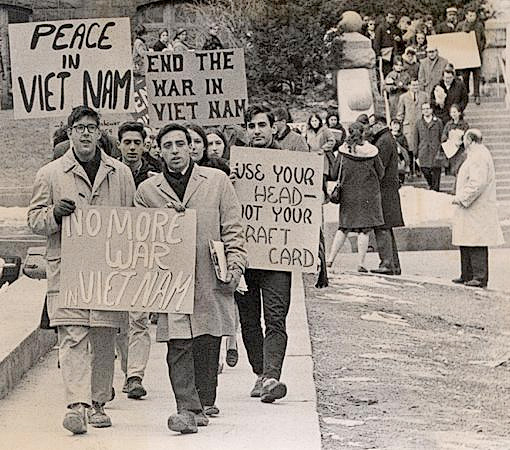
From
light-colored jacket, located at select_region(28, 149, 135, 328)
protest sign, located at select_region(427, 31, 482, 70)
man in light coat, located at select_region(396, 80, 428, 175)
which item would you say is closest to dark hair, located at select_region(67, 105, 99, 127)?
light-colored jacket, located at select_region(28, 149, 135, 328)

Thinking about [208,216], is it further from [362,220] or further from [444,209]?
[444,209]

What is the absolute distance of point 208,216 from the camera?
25.5 ft

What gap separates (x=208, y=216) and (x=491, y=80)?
19.6 m

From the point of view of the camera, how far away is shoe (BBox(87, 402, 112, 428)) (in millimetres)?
7934

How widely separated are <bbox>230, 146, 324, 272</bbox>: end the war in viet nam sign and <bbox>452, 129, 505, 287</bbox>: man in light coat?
5631 mm

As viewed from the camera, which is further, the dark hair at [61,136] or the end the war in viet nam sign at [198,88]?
the end the war in viet nam sign at [198,88]

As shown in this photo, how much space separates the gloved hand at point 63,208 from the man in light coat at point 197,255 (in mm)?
384

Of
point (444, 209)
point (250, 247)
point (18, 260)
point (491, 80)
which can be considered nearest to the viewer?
point (250, 247)

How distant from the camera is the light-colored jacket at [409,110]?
76.0 ft

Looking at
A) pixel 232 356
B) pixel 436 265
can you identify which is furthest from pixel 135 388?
pixel 436 265

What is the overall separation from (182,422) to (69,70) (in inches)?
129

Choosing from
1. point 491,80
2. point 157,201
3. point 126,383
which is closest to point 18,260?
point 126,383

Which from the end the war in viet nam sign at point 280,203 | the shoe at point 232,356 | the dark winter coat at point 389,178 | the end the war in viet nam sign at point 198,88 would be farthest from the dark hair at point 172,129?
the dark winter coat at point 389,178

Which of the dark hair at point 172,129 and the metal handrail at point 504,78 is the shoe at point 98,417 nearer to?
the dark hair at point 172,129
